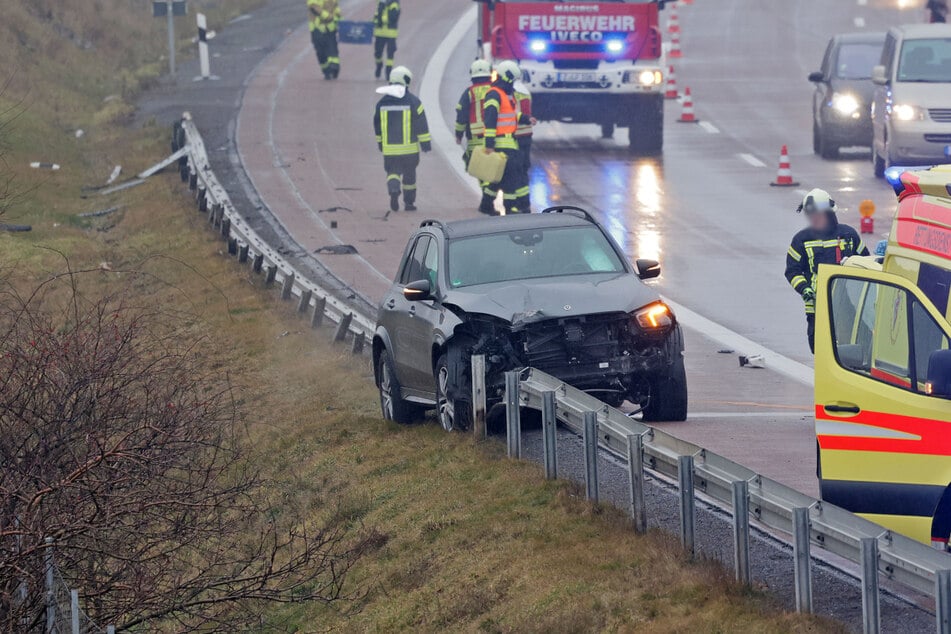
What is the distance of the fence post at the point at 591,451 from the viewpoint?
10172 millimetres

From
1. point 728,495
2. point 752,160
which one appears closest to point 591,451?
point 728,495

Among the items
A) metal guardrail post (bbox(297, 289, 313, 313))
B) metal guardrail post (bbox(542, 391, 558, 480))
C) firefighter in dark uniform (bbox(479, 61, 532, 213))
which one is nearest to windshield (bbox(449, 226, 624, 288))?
metal guardrail post (bbox(542, 391, 558, 480))

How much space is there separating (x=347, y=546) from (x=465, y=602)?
211cm

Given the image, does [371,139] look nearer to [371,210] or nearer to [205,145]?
[205,145]

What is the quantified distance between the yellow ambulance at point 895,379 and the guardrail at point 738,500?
38 cm

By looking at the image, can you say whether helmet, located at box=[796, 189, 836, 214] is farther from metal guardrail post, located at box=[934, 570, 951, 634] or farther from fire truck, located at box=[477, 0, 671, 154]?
fire truck, located at box=[477, 0, 671, 154]

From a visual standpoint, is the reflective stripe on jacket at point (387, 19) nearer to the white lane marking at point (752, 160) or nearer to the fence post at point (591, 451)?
the white lane marking at point (752, 160)

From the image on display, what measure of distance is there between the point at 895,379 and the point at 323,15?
29.7 metres

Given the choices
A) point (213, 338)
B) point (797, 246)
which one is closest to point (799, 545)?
point (797, 246)

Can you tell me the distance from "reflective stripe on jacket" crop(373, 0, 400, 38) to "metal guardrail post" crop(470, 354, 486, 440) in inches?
991

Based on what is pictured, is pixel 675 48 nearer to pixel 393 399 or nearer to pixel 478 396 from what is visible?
pixel 393 399

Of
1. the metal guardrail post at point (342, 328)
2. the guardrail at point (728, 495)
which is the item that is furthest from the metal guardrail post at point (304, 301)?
the guardrail at point (728, 495)

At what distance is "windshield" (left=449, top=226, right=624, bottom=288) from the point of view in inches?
507

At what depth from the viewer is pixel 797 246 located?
510 inches
